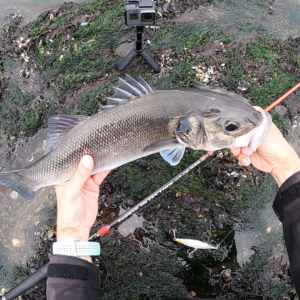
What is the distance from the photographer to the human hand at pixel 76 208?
3.35m

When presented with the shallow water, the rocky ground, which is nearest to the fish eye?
the rocky ground

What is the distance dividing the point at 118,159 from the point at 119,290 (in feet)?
7.27

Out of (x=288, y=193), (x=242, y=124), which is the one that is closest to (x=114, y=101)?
(x=242, y=124)

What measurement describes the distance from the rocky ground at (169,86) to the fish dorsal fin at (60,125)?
1606 millimetres

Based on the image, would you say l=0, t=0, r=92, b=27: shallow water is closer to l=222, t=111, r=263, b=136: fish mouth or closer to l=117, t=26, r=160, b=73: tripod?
l=117, t=26, r=160, b=73: tripod

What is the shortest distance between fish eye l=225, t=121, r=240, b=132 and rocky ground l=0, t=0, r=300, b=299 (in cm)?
167

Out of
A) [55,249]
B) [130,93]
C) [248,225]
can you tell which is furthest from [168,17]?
[55,249]

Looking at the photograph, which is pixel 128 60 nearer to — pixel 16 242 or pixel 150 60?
pixel 150 60

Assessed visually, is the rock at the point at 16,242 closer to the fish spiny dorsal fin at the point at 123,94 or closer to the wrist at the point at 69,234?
the wrist at the point at 69,234

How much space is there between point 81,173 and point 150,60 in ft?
8.32

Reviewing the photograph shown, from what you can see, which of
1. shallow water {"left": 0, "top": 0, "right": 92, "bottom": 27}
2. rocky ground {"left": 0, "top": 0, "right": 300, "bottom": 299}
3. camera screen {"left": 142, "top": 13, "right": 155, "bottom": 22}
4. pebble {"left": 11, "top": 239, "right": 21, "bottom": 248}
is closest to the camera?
camera screen {"left": 142, "top": 13, "right": 155, "bottom": 22}

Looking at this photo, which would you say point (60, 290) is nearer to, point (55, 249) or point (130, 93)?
point (55, 249)

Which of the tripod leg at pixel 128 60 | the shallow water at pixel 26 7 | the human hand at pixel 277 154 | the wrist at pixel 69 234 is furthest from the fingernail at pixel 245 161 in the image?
the shallow water at pixel 26 7

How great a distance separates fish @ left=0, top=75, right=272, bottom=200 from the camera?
11.0 ft
